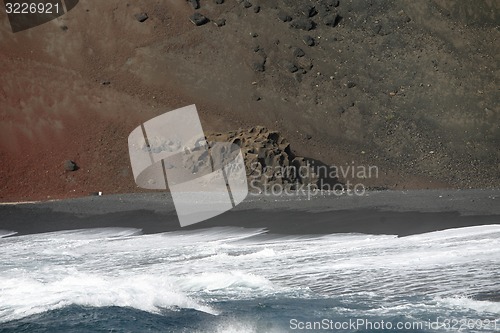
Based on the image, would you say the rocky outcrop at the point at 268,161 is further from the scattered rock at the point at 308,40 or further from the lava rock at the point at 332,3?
the lava rock at the point at 332,3

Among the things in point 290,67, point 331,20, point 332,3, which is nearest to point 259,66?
point 290,67

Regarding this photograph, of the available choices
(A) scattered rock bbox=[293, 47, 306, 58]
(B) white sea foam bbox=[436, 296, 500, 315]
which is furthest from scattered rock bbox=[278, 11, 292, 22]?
(B) white sea foam bbox=[436, 296, 500, 315]

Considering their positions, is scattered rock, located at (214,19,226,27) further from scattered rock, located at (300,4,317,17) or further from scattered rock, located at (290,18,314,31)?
scattered rock, located at (300,4,317,17)

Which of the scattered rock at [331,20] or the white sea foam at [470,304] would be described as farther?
the scattered rock at [331,20]

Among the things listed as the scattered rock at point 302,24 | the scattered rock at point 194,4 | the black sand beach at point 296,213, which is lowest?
the black sand beach at point 296,213

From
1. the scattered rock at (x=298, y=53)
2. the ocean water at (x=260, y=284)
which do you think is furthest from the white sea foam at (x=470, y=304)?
the scattered rock at (x=298, y=53)

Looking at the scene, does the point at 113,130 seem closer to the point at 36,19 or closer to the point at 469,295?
the point at 36,19
